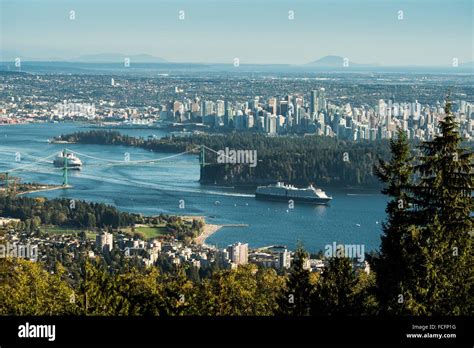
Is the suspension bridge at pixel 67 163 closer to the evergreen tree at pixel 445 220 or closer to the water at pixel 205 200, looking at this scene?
the water at pixel 205 200

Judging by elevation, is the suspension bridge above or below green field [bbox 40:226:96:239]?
above

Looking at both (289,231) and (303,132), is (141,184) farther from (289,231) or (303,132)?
(303,132)

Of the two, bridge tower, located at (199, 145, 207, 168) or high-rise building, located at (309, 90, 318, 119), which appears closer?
bridge tower, located at (199, 145, 207, 168)

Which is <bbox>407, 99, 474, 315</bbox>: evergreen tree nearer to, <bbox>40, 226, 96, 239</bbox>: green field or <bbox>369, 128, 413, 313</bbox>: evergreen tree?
<bbox>369, 128, 413, 313</bbox>: evergreen tree

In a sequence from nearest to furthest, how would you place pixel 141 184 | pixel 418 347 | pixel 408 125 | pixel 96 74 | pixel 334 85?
pixel 418 347
pixel 141 184
pixel 408 125
pixel 96 74
pixel 334 85

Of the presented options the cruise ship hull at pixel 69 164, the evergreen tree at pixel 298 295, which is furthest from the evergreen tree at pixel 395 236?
the cruise ship hull at pixel 69 164

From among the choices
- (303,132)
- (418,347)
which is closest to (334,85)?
(303,132)

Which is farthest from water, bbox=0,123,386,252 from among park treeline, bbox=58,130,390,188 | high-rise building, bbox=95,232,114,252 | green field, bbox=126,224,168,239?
high-rise building, bbox=95,232,114,252
